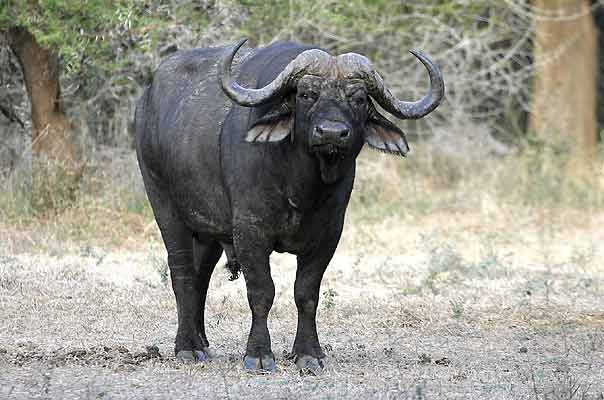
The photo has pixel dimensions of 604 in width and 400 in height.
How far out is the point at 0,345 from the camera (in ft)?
26.4

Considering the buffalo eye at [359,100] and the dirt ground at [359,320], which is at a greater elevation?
the buffalo eye at [359,100]

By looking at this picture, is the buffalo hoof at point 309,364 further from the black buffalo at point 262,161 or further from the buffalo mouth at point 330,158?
the buffalo mouth at point 330,158

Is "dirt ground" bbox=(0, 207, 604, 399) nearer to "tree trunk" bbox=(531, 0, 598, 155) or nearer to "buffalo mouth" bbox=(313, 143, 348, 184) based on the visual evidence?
"buffalo mouth" bbox=(313, 143, 348, 184)

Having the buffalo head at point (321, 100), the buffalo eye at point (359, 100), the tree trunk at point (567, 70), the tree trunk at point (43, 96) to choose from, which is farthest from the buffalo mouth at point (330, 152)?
the tree trunk at point (567, 70)

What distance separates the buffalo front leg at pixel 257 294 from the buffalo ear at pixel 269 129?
1.96 ft

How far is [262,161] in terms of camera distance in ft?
23.2

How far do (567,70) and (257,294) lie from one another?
12.8m

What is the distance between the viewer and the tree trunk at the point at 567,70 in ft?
59.5

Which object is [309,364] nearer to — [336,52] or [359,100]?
[359,100]

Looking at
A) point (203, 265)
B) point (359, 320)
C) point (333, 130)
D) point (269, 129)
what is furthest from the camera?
point (359, 320)

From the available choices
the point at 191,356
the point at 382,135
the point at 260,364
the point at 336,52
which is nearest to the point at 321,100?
the point at 382,135

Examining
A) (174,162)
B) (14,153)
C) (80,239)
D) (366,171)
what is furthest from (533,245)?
(174,162)

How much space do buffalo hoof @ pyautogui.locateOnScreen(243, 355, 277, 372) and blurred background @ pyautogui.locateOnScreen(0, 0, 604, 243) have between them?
223 inches

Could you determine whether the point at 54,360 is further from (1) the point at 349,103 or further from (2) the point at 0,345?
(1) the point at 349,103
